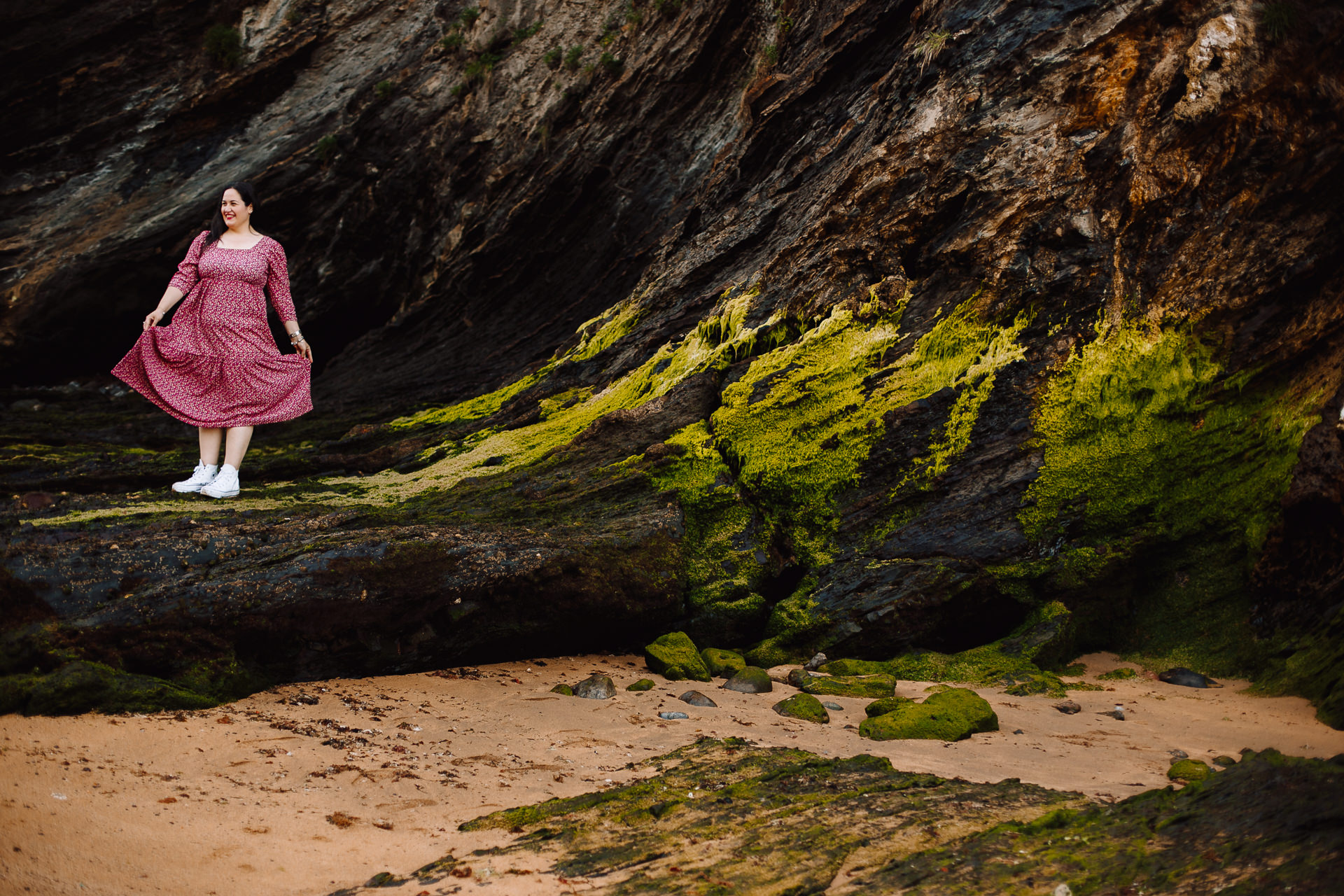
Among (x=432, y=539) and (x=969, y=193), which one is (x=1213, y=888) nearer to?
(x=432, y=539)

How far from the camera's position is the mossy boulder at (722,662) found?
232 inches

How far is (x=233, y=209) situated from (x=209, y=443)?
1.98m

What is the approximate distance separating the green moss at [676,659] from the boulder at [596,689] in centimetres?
58

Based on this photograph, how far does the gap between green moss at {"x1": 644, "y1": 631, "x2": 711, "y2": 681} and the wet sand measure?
5.7 inches

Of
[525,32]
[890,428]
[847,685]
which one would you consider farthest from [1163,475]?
[525,32]

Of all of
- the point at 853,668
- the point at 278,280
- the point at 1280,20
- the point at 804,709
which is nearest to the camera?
the point at 804,709

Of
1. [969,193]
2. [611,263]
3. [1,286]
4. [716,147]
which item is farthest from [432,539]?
[1,286]

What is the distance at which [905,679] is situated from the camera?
20.3 ft

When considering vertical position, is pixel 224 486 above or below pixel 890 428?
below

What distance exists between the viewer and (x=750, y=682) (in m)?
5.60

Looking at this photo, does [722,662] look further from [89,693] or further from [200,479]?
[200,479]

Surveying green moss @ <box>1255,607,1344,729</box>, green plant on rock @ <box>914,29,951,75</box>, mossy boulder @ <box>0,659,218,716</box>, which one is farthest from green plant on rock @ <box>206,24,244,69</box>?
green moss @ <box>1255,607,1344,729</box>

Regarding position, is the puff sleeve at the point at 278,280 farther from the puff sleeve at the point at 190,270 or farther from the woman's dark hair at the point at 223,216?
the puff sleeve at the point at 190,270

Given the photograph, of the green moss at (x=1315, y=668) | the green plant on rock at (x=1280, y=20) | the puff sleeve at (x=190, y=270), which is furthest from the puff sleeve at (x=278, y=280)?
the green plant on rock at (x=1280, y=20)
